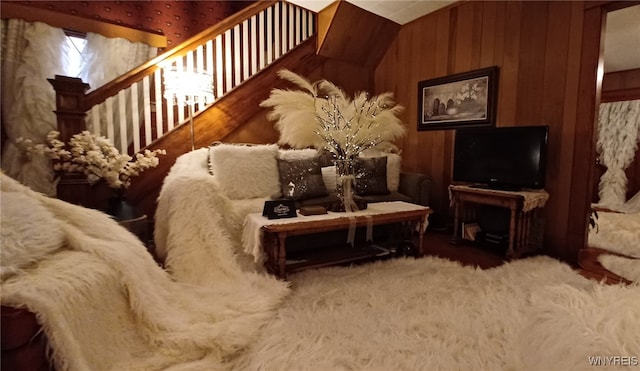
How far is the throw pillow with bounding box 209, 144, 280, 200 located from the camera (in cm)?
253

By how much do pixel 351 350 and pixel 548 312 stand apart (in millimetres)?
736

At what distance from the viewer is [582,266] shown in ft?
7.85

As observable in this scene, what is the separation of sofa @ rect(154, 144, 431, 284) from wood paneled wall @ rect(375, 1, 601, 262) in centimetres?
100

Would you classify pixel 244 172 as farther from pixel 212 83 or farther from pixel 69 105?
pixel 69 105

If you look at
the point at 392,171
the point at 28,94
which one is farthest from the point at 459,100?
the point at 28,94

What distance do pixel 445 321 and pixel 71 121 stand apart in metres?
2.74

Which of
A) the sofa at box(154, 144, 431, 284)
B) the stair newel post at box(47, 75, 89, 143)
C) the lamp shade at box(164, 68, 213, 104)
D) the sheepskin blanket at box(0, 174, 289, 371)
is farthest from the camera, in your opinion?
the lamp shade at box(164, 68, 213, 104)

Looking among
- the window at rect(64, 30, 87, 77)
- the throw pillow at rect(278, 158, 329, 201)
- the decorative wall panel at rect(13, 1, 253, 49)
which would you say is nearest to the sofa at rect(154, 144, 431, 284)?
the throw pillow at rect(278, 158, 329, 201)

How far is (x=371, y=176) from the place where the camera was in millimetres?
2977

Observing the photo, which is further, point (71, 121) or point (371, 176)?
point (371, 176)

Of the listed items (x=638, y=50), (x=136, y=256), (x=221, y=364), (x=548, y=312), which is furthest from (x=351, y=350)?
(x=638, y=50)

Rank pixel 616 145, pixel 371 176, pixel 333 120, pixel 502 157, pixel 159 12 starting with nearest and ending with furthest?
pixel 333 120 < pixel 502 157 < pixel 371 176 < pixel 159 12 < pixel 616 145

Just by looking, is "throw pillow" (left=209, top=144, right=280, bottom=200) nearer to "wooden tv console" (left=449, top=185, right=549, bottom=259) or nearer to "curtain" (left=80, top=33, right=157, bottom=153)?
"curtain" (left=80, top=33, right=157, bottom=153)

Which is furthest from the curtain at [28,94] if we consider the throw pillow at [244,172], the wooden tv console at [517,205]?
the wooden tv console at [517,205]
